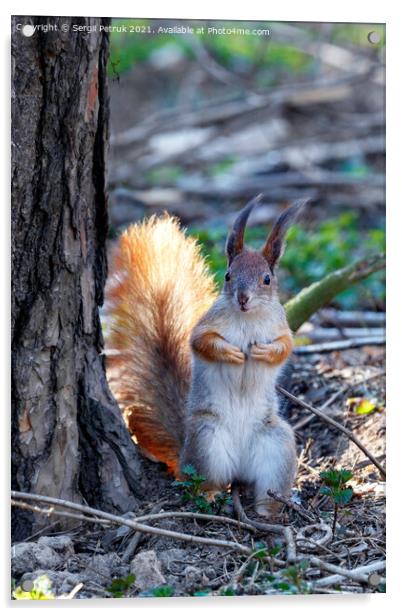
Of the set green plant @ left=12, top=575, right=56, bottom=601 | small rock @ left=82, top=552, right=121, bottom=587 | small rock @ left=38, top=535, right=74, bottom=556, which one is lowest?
green plant @ left=12, top=575, right=56, bottom=601

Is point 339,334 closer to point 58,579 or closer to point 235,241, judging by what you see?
point 235,241

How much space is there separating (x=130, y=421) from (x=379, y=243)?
1.96 metres

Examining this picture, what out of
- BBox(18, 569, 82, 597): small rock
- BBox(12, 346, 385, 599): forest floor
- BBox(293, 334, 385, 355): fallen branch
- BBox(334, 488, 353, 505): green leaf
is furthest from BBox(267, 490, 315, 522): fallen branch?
BBox(293, 334, 385, 355): fallen branch

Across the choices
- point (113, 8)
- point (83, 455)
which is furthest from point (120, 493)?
point (113, 8)

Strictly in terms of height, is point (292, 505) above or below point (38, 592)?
above

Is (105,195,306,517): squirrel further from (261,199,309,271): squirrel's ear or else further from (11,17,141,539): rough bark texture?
(11,17,141,539): rough bark texture

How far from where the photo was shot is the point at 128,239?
3.20 metres

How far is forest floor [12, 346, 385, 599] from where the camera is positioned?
8.62 feet

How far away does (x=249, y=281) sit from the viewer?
288cm

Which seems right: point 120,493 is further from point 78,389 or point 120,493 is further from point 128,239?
point 128,239

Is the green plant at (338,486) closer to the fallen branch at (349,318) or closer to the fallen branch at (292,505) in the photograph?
the fallen branch at (292,505)

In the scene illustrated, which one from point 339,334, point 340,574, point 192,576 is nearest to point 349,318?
point 339,334

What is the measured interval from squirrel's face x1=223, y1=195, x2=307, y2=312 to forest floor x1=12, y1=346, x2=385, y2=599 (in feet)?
1.91

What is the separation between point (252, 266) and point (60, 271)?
1.84 feet
